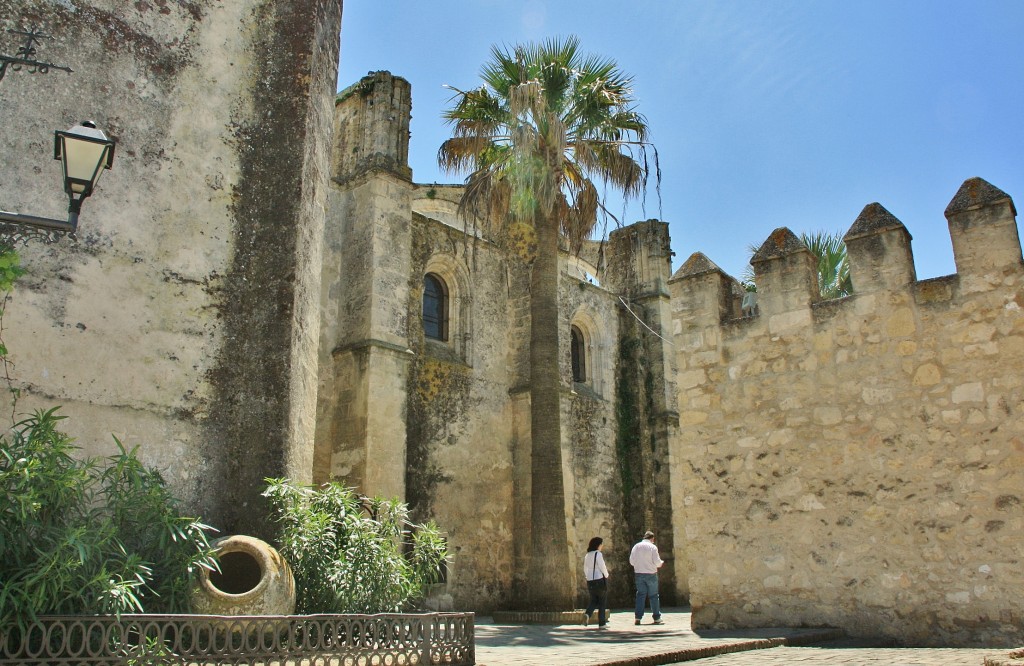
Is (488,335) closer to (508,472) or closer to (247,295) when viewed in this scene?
(508,472)

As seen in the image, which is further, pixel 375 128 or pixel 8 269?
pixel 375 128

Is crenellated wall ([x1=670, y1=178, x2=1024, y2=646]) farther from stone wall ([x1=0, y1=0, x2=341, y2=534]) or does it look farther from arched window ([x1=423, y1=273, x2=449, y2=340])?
arched window ([x1=423, y1=273, x2=449, y2=340])

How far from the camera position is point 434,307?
734 inches

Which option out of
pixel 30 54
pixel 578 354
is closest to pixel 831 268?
pixel 578 354

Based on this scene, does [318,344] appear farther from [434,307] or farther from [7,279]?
[434,307]

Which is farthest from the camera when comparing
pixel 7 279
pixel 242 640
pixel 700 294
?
pixel 700 294

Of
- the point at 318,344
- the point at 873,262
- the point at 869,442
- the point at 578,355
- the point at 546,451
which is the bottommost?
the point at 869,442

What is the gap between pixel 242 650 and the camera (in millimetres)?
4844

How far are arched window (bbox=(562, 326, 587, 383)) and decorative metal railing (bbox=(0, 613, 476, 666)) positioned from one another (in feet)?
52.9

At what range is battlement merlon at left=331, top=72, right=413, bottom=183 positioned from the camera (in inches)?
651

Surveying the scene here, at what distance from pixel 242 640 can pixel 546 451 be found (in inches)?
406

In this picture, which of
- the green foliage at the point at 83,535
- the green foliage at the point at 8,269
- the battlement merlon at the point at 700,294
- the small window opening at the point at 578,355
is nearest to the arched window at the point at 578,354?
the small window opening at the point at 578,355

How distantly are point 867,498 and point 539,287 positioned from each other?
7947mm

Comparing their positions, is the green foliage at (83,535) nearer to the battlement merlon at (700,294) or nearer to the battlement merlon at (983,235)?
the battlement merlon at (700,294)
